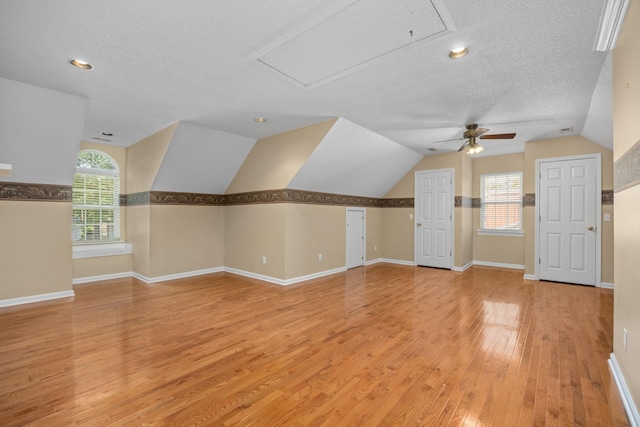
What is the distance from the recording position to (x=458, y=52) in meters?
2.64

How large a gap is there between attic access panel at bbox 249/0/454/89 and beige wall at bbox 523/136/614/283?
454 cm

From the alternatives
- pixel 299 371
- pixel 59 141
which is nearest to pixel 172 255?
pixel 59 141

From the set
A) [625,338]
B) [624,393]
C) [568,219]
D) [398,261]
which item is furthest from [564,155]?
[624,393]

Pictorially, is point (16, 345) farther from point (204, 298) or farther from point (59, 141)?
point (59, 141)

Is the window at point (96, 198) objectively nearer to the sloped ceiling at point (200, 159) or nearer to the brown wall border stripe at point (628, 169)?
the sloped ceiling at point (200, 159)

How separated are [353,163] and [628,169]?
13.8ft

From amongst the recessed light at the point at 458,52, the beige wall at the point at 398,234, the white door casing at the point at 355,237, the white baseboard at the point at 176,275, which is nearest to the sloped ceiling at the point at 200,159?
the white baseboard at the point at 176,275

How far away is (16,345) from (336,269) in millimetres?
4828

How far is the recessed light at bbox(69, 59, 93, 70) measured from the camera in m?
2.82

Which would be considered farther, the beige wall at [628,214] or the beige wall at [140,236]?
the beige wall at [140,236]

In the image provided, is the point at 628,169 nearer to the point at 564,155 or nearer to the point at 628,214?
the point at 628,214

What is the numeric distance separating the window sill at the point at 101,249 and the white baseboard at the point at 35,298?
0.96 metres

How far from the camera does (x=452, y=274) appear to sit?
6.22 m

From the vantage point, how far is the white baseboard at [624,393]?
179 centimetres
